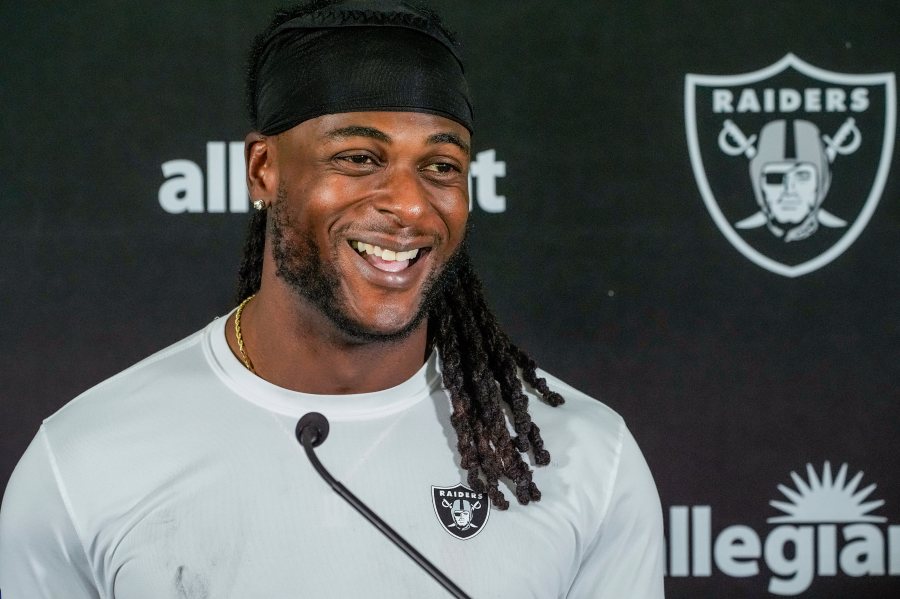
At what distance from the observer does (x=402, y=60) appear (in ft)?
3.81

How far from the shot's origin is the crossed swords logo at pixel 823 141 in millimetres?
2049

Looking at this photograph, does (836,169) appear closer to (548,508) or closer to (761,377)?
(761,377)

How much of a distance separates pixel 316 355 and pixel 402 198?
0.71 feet

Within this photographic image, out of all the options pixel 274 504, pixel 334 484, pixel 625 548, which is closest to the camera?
pixel 334 484

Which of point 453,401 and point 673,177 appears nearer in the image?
point 453,401

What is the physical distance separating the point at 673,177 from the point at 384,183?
1.07 metres

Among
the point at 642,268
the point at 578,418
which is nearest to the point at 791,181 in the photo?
the point at 642,268

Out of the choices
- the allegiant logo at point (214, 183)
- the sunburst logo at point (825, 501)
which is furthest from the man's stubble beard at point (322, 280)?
the sunburst logo at point (825, 501)

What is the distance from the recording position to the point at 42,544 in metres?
1.13

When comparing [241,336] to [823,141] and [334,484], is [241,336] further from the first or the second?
[823,141]

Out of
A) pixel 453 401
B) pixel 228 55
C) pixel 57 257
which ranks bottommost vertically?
pixel 453 401

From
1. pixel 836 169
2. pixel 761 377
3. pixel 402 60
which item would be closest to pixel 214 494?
pixel 402 60

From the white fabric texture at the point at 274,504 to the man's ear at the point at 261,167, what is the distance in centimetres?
19

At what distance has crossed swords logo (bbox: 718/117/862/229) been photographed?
6.72 ft
